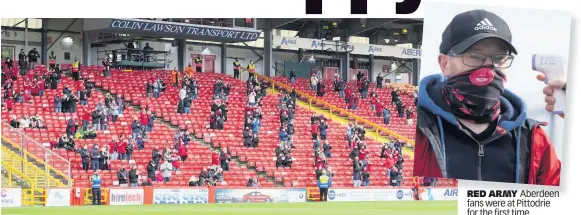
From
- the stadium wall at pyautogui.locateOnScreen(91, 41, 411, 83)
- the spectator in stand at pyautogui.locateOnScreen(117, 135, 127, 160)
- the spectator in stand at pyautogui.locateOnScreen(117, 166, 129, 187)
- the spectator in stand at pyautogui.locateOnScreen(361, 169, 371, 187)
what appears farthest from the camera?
the stadium wall at pyautogui.locateOnScreen(91, 41, 411, 83)

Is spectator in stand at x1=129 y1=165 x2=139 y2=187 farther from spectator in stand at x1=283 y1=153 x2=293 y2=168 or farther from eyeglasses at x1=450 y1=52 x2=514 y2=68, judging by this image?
eyeglasses at x1=450 y1=52 x2=514 y2=68

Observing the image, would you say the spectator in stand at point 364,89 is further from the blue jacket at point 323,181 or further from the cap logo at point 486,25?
the cap logo at point 486,25

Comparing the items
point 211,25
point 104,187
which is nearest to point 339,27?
point 211,25

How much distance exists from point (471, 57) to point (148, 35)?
88.7 ft

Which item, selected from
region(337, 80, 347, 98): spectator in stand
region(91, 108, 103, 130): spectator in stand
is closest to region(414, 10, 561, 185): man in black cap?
region(91, 108, 103, 130): spectator in stand

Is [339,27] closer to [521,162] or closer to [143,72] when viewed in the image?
[143,72]

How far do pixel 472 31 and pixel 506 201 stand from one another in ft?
5.05

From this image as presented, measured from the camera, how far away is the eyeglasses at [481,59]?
8.17 m

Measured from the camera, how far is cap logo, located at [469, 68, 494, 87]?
8.21 meters

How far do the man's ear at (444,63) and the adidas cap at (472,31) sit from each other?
0.14 feet

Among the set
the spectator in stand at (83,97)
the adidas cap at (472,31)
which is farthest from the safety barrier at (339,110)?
the adidas cap at (472,31)

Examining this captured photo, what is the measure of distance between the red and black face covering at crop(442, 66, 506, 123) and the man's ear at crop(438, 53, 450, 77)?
0.06 metres

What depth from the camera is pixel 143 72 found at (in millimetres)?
35250

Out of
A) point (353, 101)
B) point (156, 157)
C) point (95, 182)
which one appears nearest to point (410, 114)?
point (353, 101)
